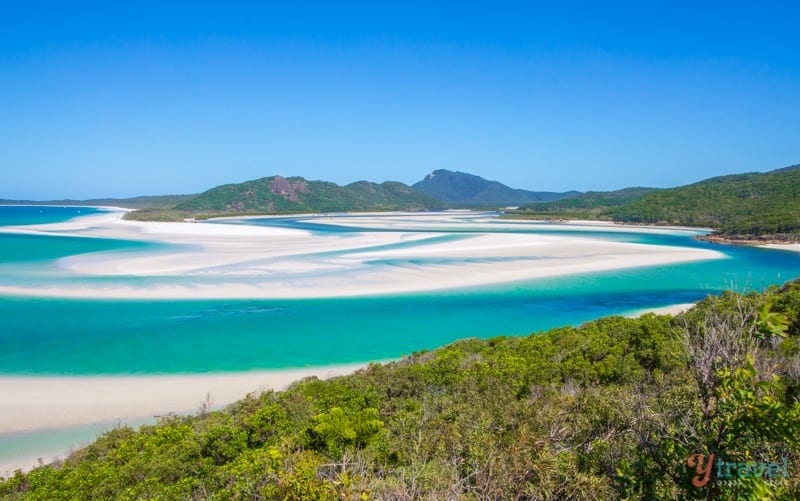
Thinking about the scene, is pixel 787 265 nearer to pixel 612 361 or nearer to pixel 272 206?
pixel 612 361

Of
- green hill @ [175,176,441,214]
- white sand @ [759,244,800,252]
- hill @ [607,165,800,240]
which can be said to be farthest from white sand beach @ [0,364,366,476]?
green hill @ [175,176,441,214]

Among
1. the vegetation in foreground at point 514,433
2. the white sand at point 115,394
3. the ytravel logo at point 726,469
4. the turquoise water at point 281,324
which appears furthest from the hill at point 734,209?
the ytravel logo at point 726,469

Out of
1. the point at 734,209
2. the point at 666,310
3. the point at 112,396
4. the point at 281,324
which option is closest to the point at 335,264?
the point at 281,324

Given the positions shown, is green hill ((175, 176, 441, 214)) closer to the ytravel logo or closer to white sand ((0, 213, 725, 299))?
white sand ((0, 213, 725, 299))

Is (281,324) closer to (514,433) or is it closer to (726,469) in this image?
(514,433)

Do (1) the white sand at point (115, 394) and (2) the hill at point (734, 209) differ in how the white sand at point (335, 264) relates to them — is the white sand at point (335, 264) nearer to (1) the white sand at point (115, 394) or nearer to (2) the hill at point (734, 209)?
(1) the white sand at point (115, 394)

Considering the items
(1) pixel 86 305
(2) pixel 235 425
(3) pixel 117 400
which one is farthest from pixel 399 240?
(2) pixel 235 425
